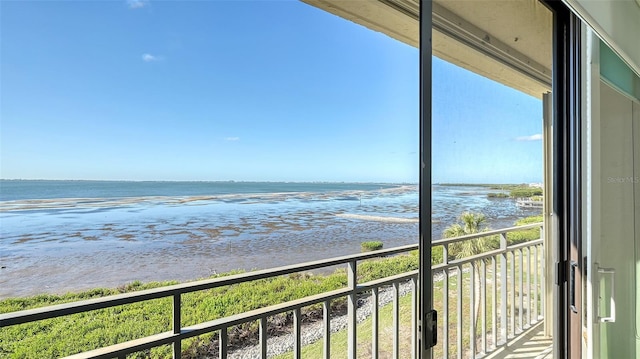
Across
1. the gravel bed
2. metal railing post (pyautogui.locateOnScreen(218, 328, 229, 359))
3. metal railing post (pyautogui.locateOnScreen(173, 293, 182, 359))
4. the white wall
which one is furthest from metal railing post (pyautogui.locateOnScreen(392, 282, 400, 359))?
the white wall

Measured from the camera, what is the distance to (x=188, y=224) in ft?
7.77

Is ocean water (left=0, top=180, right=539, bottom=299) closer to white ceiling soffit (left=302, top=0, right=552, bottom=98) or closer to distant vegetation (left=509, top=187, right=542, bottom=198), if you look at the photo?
distant vegetation (left=509, top=187, right=542, bottom=198)

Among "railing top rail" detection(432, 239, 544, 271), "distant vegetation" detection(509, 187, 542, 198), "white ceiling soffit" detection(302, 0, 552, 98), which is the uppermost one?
"white ceiling soffit" detection(302, 0, 552, 98)

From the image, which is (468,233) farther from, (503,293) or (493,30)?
(493,30)

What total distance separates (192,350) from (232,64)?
2.00 metres

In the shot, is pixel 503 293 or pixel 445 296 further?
pixel 503 293

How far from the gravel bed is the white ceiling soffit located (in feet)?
4.13

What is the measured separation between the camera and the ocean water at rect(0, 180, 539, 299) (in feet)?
4.88

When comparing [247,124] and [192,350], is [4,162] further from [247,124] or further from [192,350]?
[247,124]

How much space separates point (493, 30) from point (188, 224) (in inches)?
88.1

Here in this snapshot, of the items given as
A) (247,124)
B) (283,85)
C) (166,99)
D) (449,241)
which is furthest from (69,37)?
(449,241)

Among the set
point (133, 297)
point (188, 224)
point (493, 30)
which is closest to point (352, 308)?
point (133, 297)

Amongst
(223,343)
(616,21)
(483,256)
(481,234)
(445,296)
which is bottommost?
(223,343)

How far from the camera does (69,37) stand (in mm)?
1693
